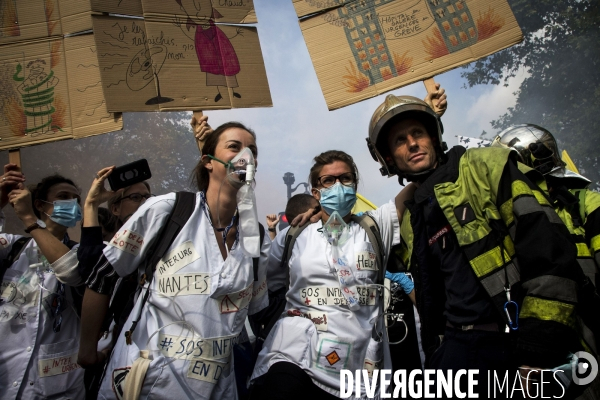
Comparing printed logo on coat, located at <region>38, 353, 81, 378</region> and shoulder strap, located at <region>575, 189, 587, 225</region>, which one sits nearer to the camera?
printed logo on coat, located at <region>38, 353, 81, 378</region>

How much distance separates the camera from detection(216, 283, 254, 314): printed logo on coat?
2.54 metres

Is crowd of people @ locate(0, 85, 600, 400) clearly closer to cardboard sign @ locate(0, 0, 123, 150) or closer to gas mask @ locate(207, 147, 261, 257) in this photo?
gas mask @ locate(207, 147, 261, 257)

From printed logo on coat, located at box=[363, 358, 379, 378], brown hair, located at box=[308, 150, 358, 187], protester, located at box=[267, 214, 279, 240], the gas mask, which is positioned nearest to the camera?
the gas mask

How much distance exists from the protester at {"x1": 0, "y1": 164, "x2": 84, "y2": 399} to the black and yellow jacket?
2425mm

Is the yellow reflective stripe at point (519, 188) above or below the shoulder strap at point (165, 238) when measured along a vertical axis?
below

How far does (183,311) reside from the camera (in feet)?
7.97

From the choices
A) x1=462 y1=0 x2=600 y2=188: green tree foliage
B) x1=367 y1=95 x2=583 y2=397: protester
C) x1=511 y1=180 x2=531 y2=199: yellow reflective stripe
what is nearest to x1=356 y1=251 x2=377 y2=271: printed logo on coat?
x1=367 y1=95 x2=583 y2=397: protester

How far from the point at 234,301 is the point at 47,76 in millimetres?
2812

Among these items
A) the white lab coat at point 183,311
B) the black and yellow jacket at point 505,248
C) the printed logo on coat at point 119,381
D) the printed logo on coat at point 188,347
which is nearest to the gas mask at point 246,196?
the white lab coat at point 183,311

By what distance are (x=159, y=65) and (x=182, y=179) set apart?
83.7 ft

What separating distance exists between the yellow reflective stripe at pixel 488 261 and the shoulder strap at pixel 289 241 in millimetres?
1392

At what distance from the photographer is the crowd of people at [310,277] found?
2.27 metres

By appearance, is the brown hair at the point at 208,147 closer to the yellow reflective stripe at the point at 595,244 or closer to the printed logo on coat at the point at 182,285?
the printed logo on coat at the point at 182,285

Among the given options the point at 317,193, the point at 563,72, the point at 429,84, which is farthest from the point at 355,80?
the point at 563,72
